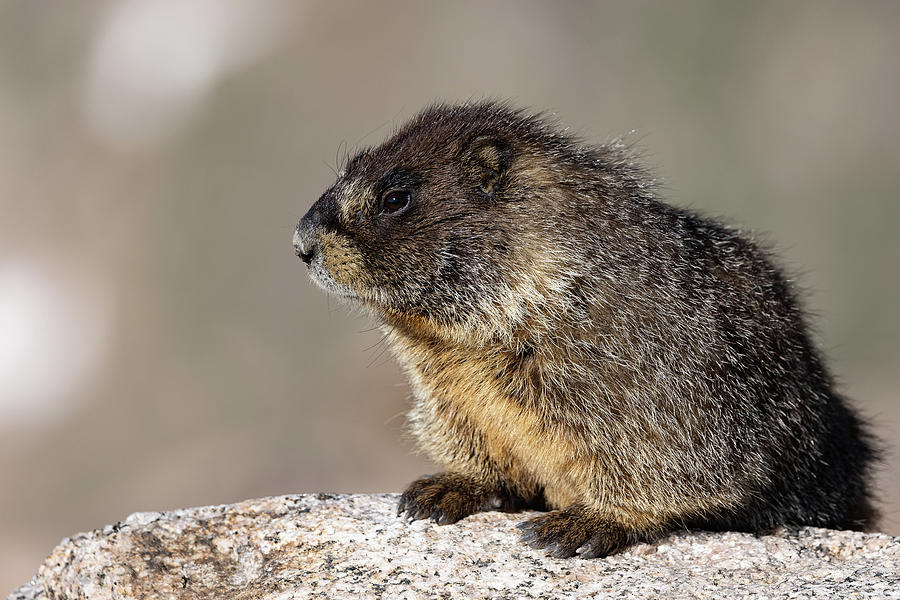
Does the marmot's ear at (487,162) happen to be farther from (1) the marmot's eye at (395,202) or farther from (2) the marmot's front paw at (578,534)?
(2) the marmot's front paw at (578,534)

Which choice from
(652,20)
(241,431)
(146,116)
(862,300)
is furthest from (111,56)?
(862,300)

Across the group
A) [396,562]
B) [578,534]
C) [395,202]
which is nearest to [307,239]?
[395,202]

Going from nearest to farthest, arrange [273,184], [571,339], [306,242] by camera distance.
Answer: [571,339] < [306,242] < [273,184]

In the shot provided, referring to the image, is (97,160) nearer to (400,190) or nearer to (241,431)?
(241,431)

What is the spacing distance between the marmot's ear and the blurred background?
1445cm

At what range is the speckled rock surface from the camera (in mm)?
5195

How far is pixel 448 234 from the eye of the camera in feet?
19.5

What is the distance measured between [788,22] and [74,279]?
18.3 meters

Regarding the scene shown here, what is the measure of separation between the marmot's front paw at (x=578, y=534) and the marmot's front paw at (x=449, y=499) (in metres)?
0.50

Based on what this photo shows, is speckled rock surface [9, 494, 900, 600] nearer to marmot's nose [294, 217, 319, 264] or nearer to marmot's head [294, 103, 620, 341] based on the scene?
marmot's head [294, 103, 620, 341]

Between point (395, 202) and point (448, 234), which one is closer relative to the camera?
point (448, 234)

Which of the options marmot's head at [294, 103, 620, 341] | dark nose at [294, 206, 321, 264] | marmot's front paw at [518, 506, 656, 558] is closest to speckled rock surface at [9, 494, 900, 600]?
marmot's front paw at [518, 506, 656, 558]

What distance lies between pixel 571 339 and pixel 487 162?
4.13 ft

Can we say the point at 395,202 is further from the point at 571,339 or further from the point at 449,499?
the point at 449,499
